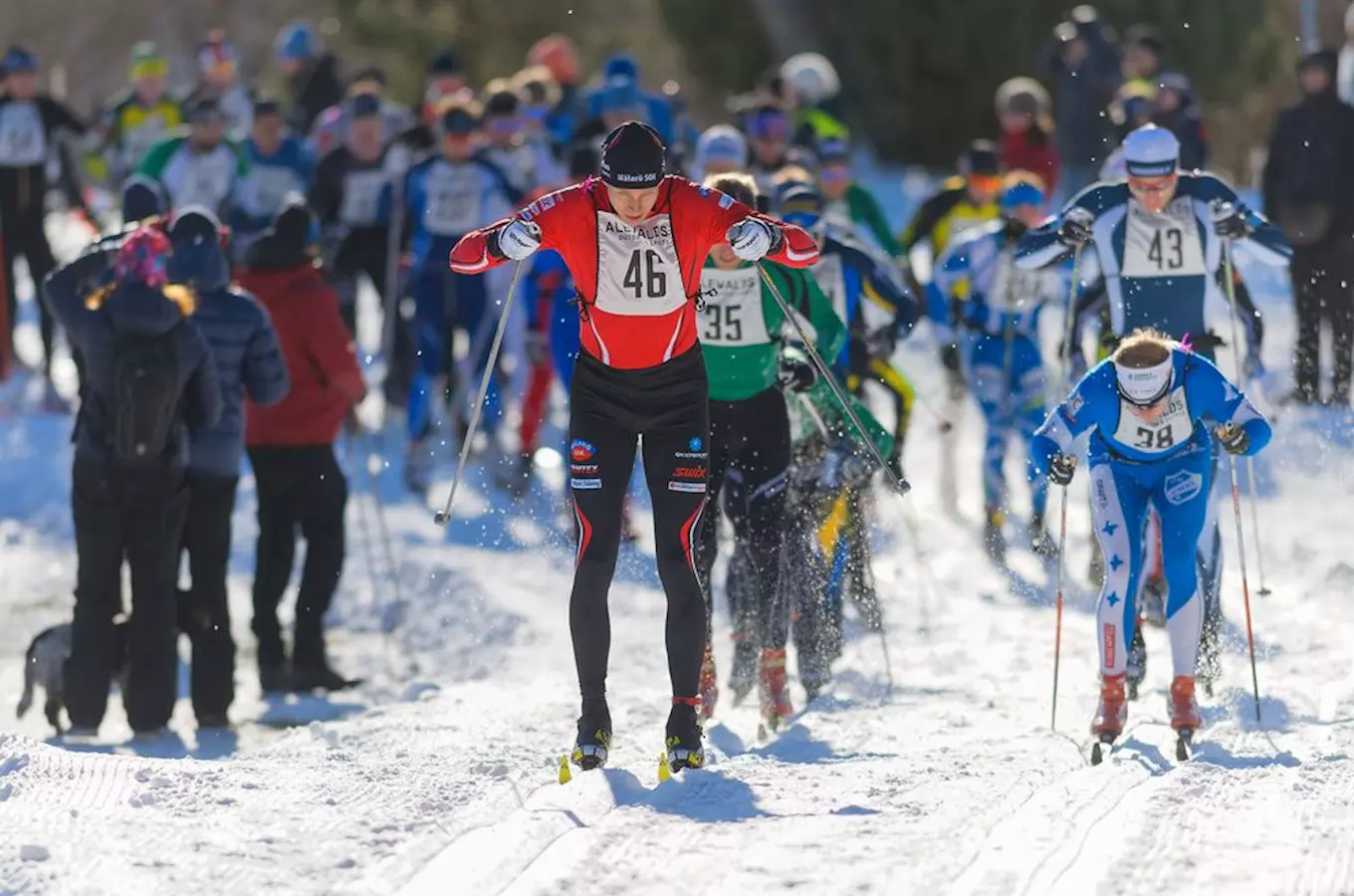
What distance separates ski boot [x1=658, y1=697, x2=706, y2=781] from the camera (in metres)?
8.05

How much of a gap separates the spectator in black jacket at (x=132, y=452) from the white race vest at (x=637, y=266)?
2.40 m

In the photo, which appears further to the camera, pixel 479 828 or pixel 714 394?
pixel 714 394

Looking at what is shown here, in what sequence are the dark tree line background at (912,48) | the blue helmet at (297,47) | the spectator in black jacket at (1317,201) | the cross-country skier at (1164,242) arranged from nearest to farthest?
the cross-country skier at (1164,242) < the spectator in black jacket at (1317,201) < the blue helmet at (297,47) < the dark tree line background at (912,48)

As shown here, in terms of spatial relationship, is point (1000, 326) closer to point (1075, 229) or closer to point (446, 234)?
point (1075, 229)

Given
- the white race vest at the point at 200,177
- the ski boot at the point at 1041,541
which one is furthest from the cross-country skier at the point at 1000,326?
the white race vest at the point at 200,177

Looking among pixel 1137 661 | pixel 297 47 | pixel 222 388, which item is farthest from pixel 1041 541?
pixel 297 47

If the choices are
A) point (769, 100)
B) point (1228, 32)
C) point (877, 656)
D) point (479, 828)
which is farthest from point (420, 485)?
point (1228, 32)

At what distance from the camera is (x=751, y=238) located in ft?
25.8

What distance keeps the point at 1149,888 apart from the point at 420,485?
9159mm

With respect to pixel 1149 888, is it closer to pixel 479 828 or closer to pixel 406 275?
pixel 479 828

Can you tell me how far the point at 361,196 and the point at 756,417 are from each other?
6304mm

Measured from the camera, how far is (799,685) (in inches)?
420

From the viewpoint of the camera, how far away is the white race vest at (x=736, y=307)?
31.2ft

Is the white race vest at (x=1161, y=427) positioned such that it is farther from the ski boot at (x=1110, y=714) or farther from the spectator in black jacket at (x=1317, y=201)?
the spectator in black jacket at (x=1317, y=201)
